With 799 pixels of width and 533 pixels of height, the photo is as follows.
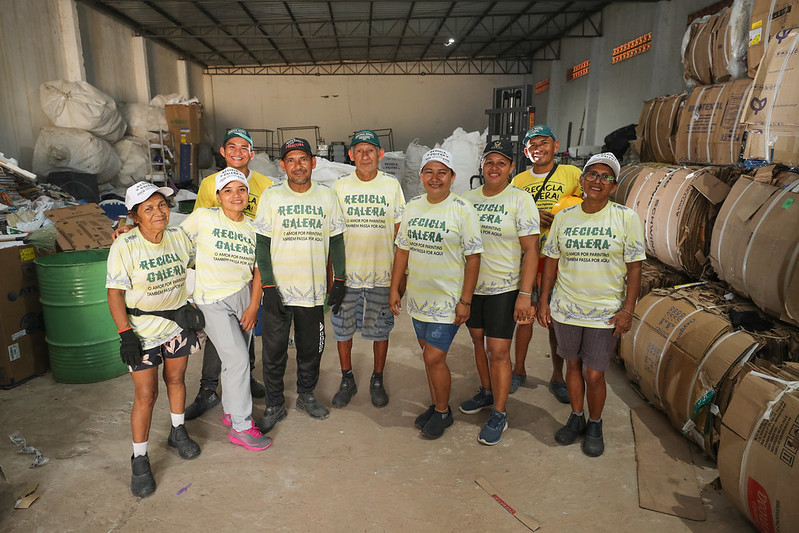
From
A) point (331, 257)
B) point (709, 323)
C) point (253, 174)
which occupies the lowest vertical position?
point (709, 323)

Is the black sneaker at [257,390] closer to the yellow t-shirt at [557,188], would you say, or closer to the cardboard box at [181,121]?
the yellow t-shirt at [557,188]

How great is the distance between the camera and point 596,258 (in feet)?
7.87

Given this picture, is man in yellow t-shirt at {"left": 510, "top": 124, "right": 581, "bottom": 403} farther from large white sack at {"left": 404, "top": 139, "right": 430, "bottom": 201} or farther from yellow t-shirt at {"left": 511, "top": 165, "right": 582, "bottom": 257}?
large white sack at {"left": 404, "top": 139, "right": 430, "bottom": 201}

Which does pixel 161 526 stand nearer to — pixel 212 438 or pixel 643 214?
pixel 212 438

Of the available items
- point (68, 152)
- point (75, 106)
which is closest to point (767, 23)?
point (68, 152)

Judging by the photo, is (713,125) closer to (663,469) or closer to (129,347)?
(663,469)

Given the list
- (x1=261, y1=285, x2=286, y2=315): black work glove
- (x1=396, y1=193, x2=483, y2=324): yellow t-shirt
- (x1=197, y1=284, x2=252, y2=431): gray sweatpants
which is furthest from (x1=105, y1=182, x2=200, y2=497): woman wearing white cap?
(x1=396, y1=193, x2=483, y2=324): yellow t-shirt

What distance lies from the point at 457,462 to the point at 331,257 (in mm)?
1345

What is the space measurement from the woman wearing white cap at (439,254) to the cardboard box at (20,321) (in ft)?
9.43

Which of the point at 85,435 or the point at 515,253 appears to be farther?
the point at 85,435

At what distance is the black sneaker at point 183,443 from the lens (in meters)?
2.54

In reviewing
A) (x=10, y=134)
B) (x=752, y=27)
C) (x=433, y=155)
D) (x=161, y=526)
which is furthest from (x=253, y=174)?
(x=10, y=134)

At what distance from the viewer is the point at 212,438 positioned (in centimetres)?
275

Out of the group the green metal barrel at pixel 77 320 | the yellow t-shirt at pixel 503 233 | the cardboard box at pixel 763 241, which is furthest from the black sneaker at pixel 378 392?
the cardboard box at pixel 763 241
